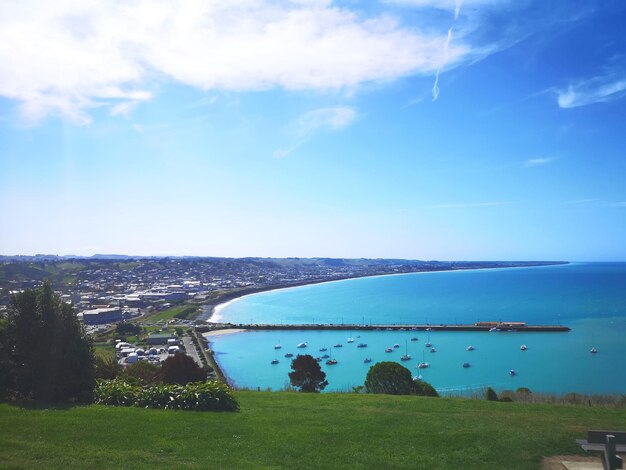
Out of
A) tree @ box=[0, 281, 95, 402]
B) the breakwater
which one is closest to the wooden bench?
tree @ box=[0, 281, 95, 402]

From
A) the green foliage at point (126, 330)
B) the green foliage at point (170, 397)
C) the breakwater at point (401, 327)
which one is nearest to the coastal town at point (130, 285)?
the green foliage at point (126, 330)

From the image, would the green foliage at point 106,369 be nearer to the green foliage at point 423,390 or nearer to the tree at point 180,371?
the tree at point 180,371

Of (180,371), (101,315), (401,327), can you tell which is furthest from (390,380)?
(101,315)

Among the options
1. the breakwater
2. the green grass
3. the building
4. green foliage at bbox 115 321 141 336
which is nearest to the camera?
green foliage at bbox 115 321 141 336

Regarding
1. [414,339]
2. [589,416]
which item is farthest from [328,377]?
[589,416]

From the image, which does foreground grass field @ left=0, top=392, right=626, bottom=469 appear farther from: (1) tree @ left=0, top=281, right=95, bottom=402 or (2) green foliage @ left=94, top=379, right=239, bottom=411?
(1) tree @ left=0, top=281, right=95, bottom=402

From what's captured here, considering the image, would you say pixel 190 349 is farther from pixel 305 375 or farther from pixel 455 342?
pixel 455 342

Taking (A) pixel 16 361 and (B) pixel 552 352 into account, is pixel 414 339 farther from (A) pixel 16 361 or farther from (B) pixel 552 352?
(A) pixel 16 361
